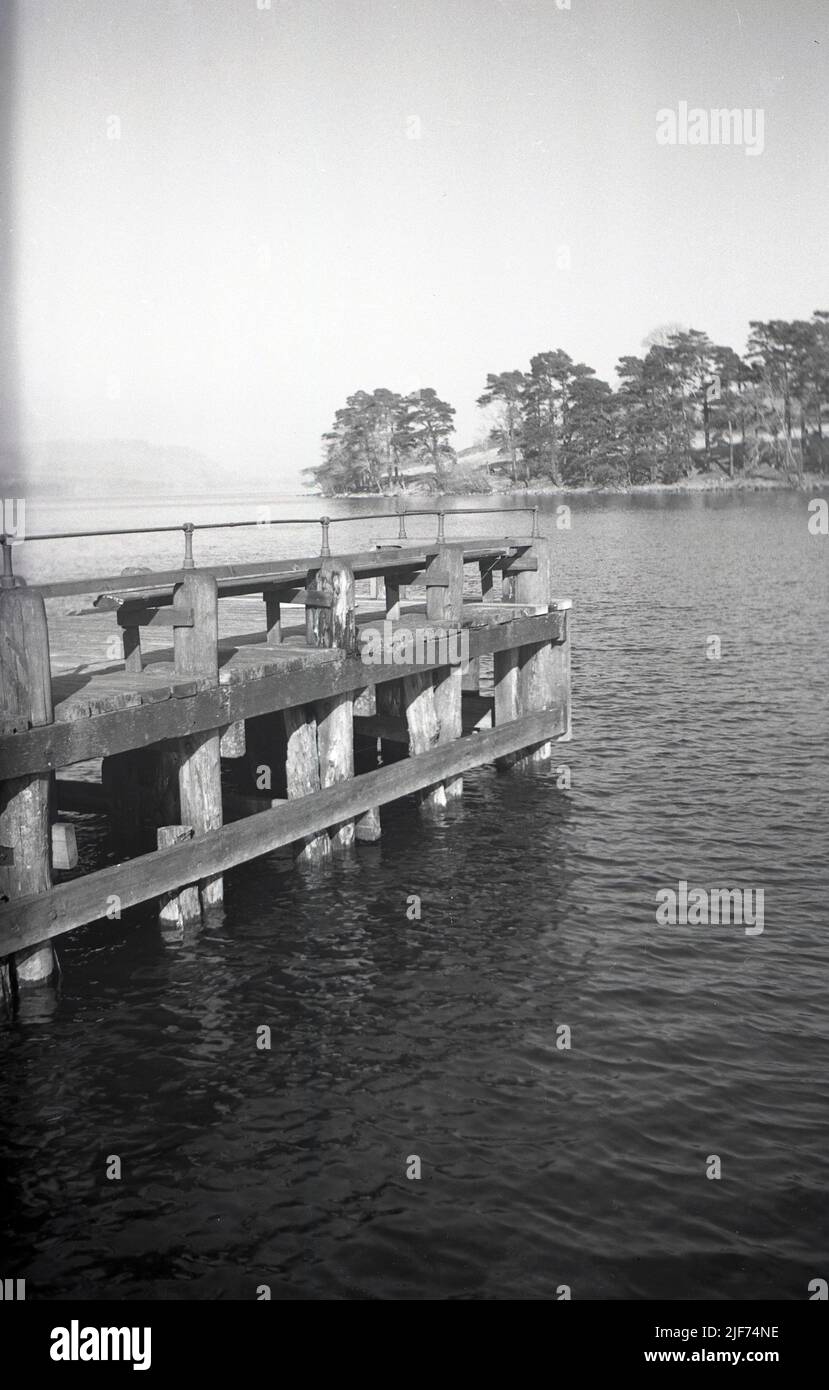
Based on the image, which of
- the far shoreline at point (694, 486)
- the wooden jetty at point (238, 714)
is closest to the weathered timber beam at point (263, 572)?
the wooden jetty at point (238, 714)

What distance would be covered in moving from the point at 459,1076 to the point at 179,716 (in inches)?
191

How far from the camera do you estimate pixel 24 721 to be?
1232cm

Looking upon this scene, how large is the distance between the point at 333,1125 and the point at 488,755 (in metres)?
9.94

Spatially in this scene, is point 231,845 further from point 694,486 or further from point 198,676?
point 694,486

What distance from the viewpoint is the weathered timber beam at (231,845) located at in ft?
41.0

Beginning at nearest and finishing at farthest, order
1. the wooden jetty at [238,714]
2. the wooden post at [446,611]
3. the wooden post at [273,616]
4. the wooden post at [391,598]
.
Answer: the wooden jetty at [238,714]
the wooden post at [273,616]
the wooden post at [446,611]
the wooden post at [391,598]

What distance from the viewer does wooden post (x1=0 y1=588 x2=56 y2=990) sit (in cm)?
1223

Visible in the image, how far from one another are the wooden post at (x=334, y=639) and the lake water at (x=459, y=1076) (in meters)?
1.43

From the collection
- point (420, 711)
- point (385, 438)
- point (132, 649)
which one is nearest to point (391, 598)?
point (420, 711)

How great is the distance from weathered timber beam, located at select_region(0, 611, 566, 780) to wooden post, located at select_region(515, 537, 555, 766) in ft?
11.7

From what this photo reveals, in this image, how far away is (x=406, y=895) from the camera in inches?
659

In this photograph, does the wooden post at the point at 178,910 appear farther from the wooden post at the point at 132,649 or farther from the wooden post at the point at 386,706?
the wooden post at the point at 386,706
